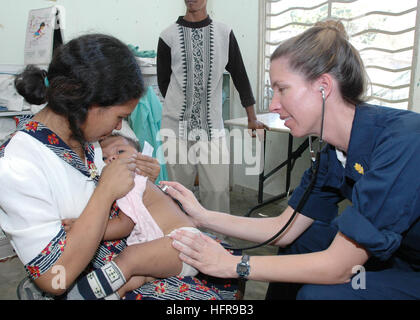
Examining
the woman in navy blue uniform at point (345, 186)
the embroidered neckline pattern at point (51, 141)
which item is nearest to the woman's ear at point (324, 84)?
the woman in navy blue uniform at point (345, 186)

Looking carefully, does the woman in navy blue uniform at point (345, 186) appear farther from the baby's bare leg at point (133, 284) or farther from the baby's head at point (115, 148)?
the baby's head at point (115, 148)

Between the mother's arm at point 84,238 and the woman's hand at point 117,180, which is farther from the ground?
the woman's hand at point 117,180

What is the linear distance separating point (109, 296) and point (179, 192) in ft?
1.58

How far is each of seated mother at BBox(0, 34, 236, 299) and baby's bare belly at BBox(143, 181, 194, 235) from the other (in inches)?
8.6

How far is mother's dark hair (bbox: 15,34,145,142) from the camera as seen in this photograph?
845 millimetres

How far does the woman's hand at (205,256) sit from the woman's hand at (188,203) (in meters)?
0.26

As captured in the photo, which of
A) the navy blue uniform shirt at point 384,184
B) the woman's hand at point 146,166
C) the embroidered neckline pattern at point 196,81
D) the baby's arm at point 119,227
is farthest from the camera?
the embroidered neckline pattern at point 196,81

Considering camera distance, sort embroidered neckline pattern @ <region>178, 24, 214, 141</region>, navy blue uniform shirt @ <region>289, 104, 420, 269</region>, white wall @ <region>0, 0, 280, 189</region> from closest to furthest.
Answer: navy blue uniform shirt @ <region>289, 104, 420, 269</region>, embroidered neckline pattern @ <region>178, 24, 214, 141</region>, white wall @ <region>0, 0, 280, 189</region>

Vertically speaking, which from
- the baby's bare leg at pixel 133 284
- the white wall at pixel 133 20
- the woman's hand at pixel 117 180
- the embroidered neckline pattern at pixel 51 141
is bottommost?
the baby's bare leg at pixel 133 284

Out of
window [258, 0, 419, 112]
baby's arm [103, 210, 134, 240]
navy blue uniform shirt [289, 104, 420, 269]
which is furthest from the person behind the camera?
window [258, 0, 419, 112]

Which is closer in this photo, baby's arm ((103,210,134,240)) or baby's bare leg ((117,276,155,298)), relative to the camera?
baby's bare leg ((117,276,155,298))

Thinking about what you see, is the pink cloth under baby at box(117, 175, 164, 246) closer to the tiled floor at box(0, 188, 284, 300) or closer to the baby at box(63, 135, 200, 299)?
the baby at box(63, 135, 200, 299)

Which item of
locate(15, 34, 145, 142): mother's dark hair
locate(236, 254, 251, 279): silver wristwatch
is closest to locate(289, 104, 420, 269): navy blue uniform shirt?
locate(236, 254, 251, 279): silver wristwatch

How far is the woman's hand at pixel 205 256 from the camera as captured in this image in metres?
0.95
